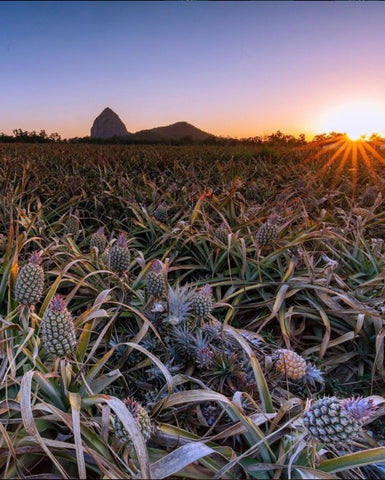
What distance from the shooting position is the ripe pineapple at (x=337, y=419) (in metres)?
0.66

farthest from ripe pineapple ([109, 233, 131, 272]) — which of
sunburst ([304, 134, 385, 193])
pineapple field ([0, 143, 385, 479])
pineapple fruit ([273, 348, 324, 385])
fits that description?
sunburst ([304, 134, 385, 193])

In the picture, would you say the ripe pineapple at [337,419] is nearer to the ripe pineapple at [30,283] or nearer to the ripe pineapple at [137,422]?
the ripe pineapple at [137,422]

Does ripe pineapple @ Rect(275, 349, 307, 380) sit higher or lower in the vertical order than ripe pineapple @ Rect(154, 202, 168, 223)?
lower

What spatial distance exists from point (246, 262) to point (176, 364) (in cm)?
82

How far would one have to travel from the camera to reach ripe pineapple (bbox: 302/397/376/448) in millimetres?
664

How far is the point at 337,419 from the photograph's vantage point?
69 centimetres

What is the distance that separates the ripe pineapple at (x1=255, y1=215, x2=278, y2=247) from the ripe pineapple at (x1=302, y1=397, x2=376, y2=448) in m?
1.23

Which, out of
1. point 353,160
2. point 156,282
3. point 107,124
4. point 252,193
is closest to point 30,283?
point 156,282

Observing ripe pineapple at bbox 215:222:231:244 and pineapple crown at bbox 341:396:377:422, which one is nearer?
pineapple crown at bbox 341:396:377:422

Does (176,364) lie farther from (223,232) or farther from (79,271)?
(223,232)

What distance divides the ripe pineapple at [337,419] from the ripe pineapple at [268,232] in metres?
1.23

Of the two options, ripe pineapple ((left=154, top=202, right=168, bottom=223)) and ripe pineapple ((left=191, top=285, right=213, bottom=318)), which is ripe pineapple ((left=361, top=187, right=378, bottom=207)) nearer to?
ripe pineapple ((left=154, top=202, right=168, bottom=223))

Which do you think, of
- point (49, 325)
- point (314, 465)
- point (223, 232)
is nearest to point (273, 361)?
point (314, 465)

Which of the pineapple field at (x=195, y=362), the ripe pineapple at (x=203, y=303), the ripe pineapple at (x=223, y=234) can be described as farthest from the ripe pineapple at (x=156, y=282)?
the ripe pineapple at (x=223, y=234)
